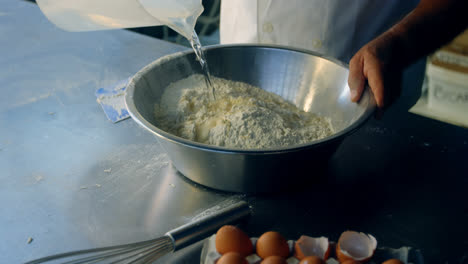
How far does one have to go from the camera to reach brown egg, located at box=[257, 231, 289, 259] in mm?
524

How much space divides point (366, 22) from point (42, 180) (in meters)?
0.98

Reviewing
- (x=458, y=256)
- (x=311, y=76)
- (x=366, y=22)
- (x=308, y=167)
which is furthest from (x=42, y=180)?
(x=366, y=22)

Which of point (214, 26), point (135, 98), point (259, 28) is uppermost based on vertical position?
point (259, 28)

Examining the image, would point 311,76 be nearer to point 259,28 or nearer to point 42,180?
point 259,28

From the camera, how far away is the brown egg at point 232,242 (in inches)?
20.7

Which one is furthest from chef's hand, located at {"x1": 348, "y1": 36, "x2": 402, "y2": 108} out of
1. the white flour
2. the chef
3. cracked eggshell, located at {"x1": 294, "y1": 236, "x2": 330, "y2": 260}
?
cracked eggshell, located at {"x1": 294, "y1": 236, "x2": 330, "y2": 260}

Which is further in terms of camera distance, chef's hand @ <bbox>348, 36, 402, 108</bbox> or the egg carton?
chef's hand @ <bbox>348, 36, 402, 108</bbox>

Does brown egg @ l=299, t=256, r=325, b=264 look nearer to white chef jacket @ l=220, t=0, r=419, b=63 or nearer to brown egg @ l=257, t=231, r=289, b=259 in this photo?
brown egg @ l=257, t=231, r=289, b=259

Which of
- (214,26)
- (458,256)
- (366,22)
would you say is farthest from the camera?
(214,26)

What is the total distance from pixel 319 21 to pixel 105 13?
0.63m

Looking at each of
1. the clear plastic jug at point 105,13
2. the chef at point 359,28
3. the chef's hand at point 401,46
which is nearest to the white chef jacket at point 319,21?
the chef at point 359,28

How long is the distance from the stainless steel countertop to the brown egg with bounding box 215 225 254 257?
9cm

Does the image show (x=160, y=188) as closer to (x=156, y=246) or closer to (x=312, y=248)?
(x=156, y=246)

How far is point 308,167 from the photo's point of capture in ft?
2.23
